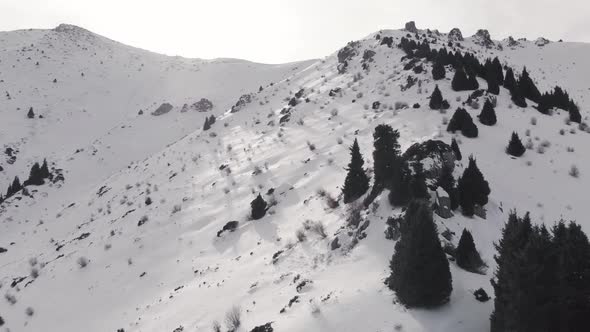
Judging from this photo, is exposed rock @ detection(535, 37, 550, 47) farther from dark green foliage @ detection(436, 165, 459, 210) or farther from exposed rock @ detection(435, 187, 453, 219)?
exposed rock @ detection(435, 187, 453, 219)

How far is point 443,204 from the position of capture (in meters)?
13.9

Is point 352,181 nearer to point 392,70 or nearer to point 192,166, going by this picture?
point 192,166

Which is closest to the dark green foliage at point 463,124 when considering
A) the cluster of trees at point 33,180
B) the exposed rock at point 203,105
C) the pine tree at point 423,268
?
the pine tree at point 423,268

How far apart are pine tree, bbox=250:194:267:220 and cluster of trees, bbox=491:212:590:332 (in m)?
12.7

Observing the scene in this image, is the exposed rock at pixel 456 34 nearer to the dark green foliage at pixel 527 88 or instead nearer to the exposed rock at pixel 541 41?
the exposed rock at pixel 541 41

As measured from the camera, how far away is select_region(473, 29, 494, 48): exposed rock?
204 ft

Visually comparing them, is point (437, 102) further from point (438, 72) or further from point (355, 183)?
point (355, 183)

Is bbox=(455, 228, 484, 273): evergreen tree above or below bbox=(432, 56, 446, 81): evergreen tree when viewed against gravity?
below

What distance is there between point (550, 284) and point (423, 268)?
9.14 feet

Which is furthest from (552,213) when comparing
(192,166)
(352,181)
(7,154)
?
(7,154)

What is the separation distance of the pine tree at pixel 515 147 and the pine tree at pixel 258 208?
35.0ft

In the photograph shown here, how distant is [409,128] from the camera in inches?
849

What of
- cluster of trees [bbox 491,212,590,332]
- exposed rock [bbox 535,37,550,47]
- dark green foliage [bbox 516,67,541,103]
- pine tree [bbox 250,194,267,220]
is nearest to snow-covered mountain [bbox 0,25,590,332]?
pine tree [bbox 250,194,267,220]

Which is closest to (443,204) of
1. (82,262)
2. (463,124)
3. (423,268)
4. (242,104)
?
(423,268)
